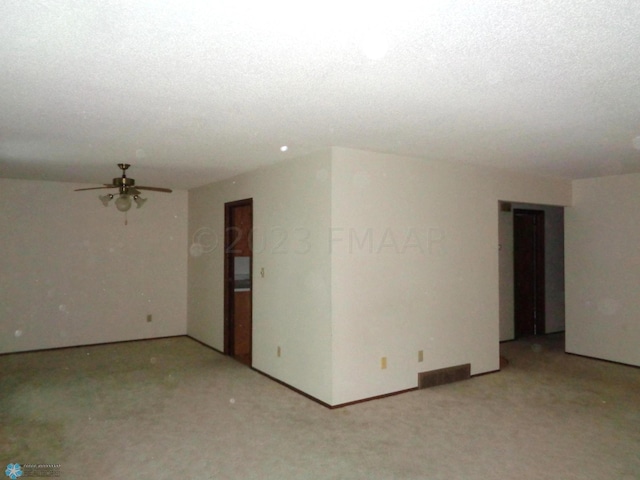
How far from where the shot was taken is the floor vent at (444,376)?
463 cm

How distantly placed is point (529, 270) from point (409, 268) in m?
3.83

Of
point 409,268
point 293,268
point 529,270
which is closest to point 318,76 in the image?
point 293,268

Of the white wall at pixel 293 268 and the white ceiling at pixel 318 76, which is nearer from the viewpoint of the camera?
the white ceiling at pixel 318 76

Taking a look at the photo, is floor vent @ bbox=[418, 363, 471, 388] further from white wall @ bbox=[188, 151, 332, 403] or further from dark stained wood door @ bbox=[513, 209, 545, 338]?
dark stained wood door @ bbox=[513, 209, 545, 338]

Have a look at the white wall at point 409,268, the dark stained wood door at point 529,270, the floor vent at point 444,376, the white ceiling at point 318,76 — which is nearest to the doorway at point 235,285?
the white ceiling at point 318,76

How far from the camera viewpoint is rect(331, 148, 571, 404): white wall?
4.15m

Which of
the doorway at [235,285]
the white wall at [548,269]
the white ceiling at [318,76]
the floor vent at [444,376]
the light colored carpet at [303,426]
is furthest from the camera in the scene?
the white wall at [548,269]

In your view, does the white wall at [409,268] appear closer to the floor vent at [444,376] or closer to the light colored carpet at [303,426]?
the floor vent at [444,376]

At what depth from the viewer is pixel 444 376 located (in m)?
4.77

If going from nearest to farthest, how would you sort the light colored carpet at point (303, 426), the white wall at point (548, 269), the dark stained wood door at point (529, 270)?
the light colored carpet at point (303, 426) → the white wall at point (548, 269) → the dark stained wood door at point (529, 270)

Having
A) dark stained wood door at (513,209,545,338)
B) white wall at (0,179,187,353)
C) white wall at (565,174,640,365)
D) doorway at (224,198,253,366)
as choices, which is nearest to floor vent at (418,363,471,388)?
white wall at (565,174,640,365)

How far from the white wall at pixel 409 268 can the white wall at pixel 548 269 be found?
5.27ft

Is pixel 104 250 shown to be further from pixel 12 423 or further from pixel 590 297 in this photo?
pixel 590 297

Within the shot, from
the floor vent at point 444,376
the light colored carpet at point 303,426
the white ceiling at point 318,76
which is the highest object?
the white ceiling at point 318,76
